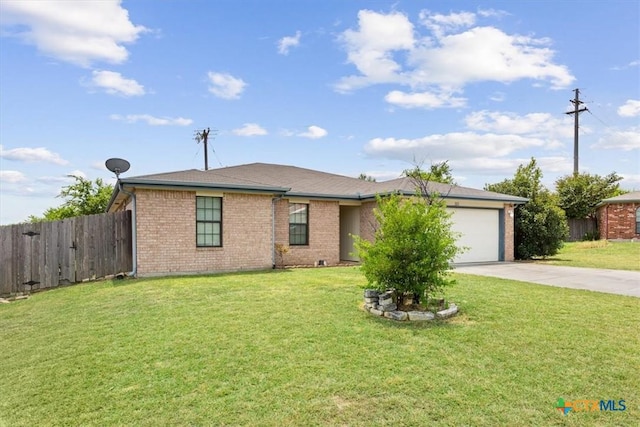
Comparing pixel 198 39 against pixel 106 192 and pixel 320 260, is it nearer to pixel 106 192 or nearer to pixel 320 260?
pixel 320 260

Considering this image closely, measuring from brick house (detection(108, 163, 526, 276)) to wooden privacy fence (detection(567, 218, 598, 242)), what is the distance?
53.5 feet

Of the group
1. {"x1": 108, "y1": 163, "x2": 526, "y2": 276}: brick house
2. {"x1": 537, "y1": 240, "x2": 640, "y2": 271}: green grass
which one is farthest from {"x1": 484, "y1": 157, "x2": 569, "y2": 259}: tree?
{"x1": 108, "y1": 163, "x2": 526, "y2": 276}: brick house

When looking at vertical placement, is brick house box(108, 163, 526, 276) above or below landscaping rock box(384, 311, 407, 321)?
above

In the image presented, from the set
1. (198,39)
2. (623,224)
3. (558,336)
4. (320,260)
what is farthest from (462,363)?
(623,224)

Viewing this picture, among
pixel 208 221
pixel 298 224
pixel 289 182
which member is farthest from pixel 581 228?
pixel 208 221

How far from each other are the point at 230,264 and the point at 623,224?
26.4 meters

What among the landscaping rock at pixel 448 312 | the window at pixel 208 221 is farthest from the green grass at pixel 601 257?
the window at pixel 208 221

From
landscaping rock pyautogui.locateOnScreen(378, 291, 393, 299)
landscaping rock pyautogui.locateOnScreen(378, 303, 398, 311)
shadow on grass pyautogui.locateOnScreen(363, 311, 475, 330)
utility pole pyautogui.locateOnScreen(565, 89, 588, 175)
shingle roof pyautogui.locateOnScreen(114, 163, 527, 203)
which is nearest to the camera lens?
shadow on grass pyautogui.locateOnScreen(363, 311, 475, 330)

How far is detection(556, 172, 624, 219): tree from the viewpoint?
30.5 metres

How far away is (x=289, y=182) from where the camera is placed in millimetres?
16312

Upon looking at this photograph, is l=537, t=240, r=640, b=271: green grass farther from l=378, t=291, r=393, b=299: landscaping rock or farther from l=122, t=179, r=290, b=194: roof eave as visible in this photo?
l=122, t=179, r=290, b=194: roof eave

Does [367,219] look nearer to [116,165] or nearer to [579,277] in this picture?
[579,277]

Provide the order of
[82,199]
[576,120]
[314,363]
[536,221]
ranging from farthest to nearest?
[576,120]
[82,199]
[536,221]
[314,363]

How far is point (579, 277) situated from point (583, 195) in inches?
908
